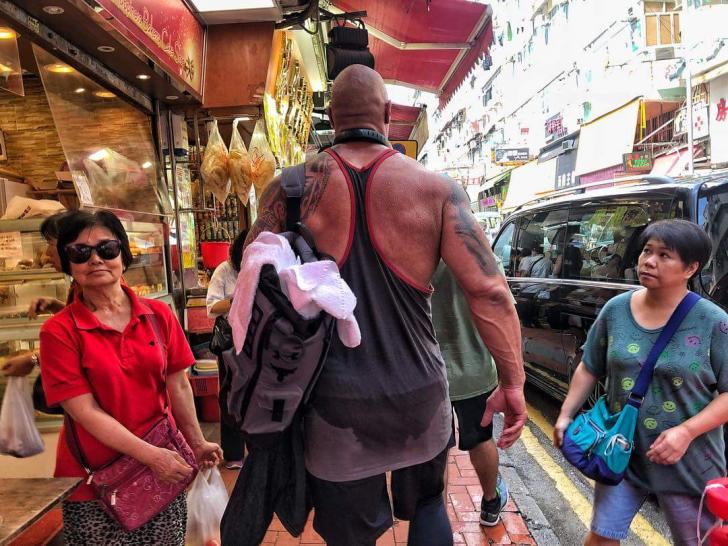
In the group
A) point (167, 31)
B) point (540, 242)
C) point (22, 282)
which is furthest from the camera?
point (540, 242)

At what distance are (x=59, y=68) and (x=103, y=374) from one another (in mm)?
2706

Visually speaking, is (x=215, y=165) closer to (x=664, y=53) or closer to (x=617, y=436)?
(x=617, y=436)

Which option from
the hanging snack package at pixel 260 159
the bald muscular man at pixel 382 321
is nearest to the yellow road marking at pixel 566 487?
the bald muscular man at pixel 382 321

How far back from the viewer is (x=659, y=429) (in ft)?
6.95

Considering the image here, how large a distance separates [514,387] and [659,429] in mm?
729

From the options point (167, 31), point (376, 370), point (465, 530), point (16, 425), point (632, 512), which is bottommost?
point (465, 530)

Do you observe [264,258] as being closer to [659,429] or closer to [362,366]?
[362,366]

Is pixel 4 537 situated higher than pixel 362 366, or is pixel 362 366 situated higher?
pixel 362 366

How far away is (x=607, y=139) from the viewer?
719 inches

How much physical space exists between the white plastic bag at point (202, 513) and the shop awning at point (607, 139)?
1768 centimetres

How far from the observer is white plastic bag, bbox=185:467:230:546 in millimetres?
2324

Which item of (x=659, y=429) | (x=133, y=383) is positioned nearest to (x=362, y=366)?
(x=133, y=383)

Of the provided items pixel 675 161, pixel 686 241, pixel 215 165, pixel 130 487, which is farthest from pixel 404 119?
pixel 675 161

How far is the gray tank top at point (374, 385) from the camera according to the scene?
1653 millimetres
